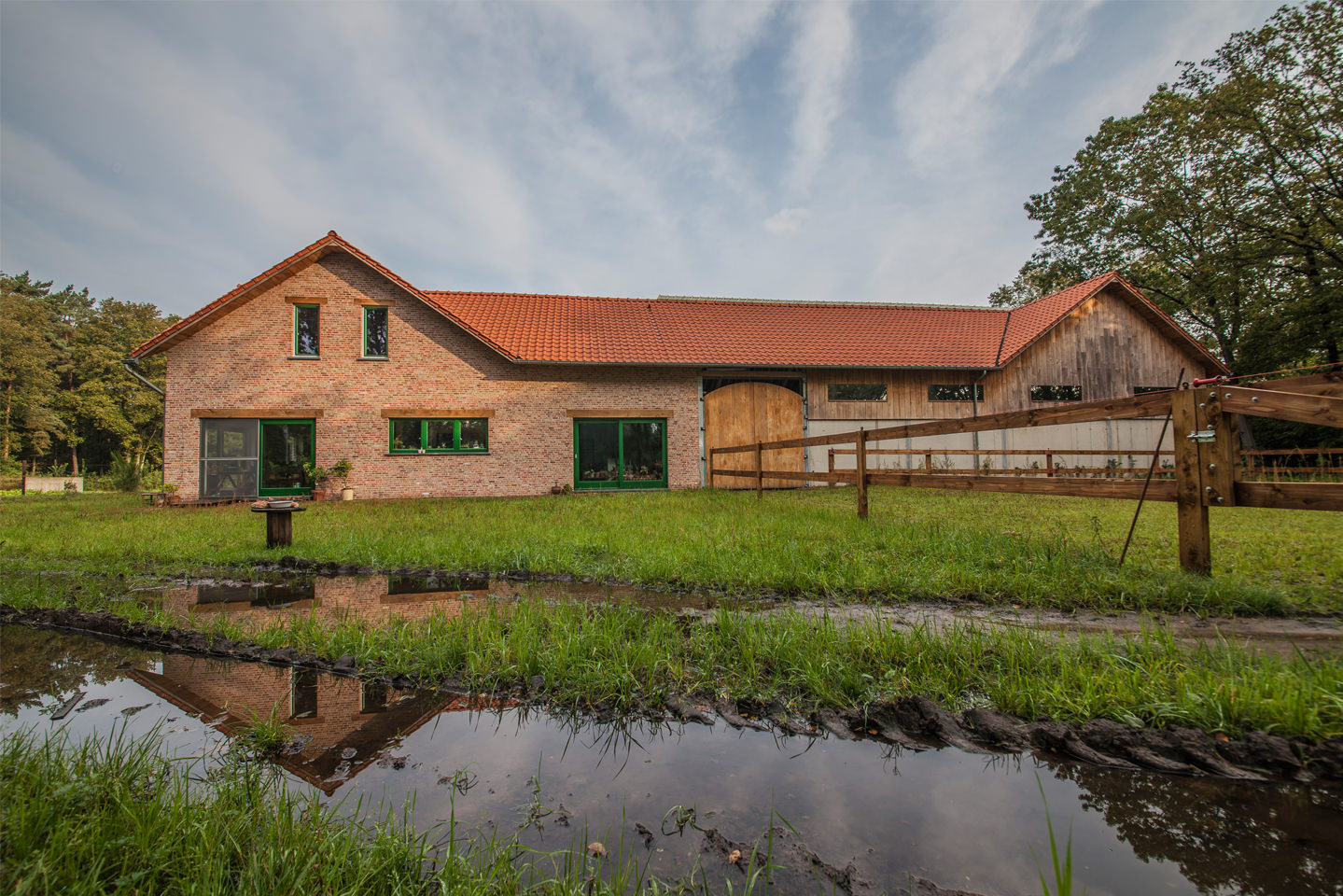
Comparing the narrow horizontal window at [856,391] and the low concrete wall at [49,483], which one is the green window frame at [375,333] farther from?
the low concrete wall at [49,483]

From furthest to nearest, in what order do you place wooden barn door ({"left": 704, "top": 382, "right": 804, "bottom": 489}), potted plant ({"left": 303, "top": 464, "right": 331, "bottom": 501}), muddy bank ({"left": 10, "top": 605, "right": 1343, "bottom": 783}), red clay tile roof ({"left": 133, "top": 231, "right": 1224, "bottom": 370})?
wooden barn door ({"left": 704, "top": 382, "right": 804, "bottom": 489}) < red clay tile roof ({"left": 133, "top": 231, "right": 1224, "bottom": 370}) < potted plant ({"left": 303, "top": 464, "right": 331, "bottom": 501}) < muddy bank ({"left": 10, "top": 605, "right": 1343, "bottom": 783})

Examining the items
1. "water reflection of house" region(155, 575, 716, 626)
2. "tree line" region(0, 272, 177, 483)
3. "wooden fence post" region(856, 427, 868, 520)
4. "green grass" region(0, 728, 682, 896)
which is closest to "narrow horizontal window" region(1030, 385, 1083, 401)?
"wooden fence post" region(856, 427, 868, 520)

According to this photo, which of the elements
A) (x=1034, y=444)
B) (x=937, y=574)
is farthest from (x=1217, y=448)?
(x=1034, y=444)

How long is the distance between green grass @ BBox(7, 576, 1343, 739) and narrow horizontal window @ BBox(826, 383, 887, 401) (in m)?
13.8

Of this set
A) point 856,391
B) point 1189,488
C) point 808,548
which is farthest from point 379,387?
point 1189,488

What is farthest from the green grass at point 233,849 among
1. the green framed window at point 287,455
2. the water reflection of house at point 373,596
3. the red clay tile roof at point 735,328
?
the green framed window at point 287,455

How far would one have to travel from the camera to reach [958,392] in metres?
17.1

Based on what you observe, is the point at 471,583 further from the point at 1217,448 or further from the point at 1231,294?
the point at 1231,294

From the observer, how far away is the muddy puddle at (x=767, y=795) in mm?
1432

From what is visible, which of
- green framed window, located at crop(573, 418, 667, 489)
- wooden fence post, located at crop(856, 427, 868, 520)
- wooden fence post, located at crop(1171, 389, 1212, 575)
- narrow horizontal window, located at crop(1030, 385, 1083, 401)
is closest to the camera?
wooden fence post, located at crop(1171, 389, 1212, 575)

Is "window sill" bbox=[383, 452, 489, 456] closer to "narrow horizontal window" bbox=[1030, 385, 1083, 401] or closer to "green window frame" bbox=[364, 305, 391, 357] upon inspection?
"green window frame" bbox=[364, 305, 391, 357]

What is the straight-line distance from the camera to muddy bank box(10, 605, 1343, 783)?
5.97 feet

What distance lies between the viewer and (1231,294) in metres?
20.2

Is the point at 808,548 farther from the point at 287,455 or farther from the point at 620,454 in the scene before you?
the point at 287,455
